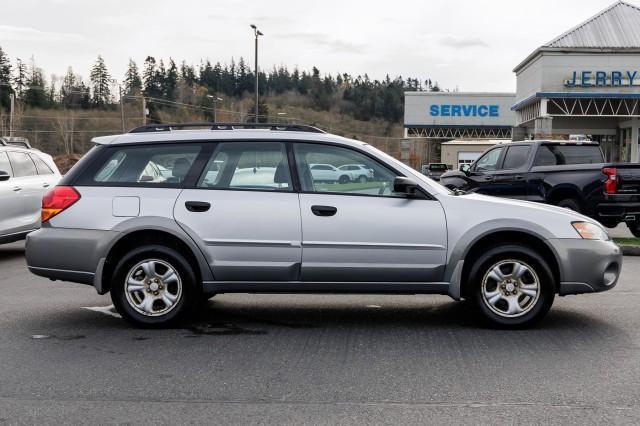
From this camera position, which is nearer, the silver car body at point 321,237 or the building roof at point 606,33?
the silver car body at point 321,237

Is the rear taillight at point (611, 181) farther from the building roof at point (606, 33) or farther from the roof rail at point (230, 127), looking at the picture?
the building roof at point (606, 33)

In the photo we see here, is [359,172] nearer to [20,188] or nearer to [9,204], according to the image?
[9,204]

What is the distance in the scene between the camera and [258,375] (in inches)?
203

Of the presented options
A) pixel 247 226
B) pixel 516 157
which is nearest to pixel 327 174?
pixel 247 226

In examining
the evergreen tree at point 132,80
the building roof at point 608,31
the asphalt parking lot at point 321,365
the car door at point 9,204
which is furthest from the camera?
the evergreen tree at point 132,80

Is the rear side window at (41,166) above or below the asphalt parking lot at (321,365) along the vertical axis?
above

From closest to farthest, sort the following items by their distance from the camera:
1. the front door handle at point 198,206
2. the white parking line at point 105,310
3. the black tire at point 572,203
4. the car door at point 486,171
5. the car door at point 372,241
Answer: the car door at point 372,241 < the front door handle at point 198,206 < the white parking line at point 105,310 < the black tire at point 572,203 < the car door at point 486,171

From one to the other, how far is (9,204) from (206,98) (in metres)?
121

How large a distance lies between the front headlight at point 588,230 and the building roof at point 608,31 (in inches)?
1495

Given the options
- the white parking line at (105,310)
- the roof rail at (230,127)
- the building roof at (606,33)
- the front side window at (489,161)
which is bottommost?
the white parking line at (105,310)

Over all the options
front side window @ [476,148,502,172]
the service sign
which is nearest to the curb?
front side window @ [476,148,502,172]

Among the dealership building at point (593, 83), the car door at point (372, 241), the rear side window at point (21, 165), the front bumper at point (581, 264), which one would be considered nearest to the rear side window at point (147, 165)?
the car door at point (372, 241)

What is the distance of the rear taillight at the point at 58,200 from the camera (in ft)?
21.5

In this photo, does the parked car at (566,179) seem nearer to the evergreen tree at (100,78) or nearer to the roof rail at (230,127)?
the roof rail at (230,127)
